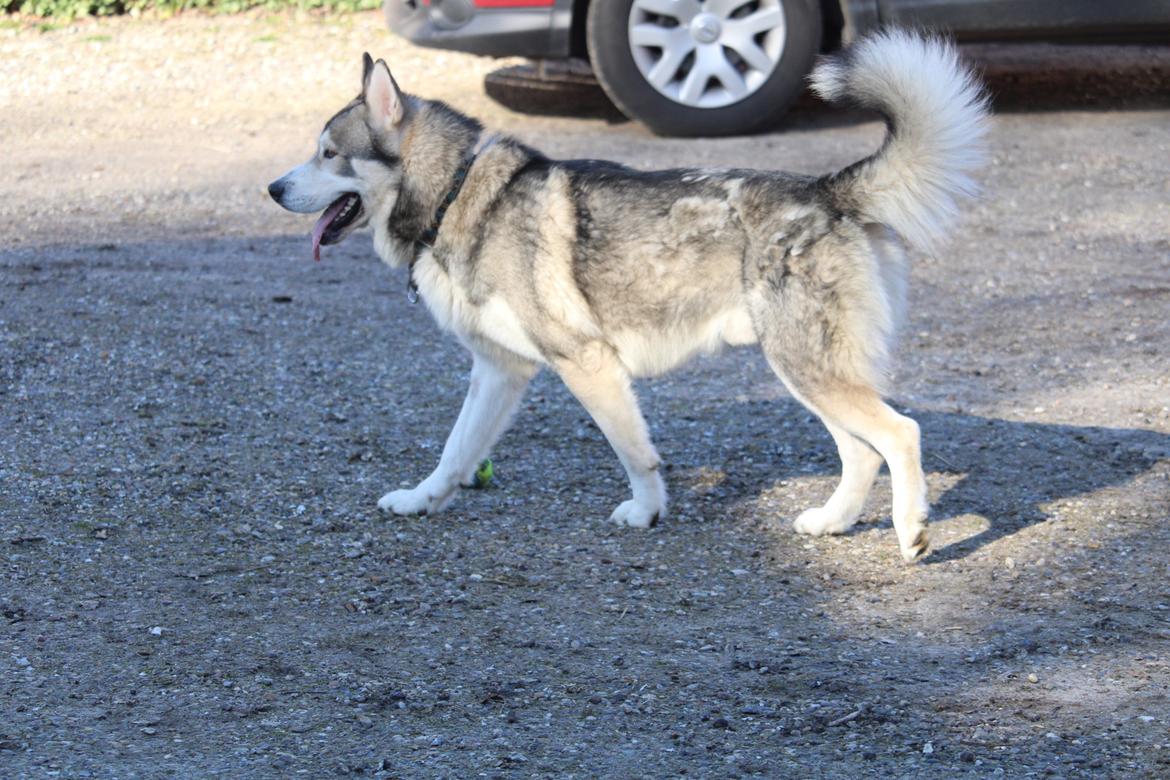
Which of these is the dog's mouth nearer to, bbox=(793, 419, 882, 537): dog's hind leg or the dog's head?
the dog's head

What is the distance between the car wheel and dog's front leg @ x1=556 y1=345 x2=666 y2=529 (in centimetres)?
508

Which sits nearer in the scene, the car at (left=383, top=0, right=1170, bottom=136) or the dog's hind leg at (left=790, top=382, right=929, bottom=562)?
the dog's hind leg at (left=790, top=382, right=929, bottom=562)

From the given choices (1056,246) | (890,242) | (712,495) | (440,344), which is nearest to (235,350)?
(440,344)

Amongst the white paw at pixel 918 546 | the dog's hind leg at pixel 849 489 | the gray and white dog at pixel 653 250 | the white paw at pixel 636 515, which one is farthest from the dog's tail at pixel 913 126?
the white paw at pixel 636 515

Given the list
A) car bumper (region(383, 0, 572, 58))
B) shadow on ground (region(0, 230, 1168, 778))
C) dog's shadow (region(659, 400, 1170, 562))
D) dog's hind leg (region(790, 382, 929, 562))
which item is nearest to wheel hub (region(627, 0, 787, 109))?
car bumper (region(383, 0, 572, 58))

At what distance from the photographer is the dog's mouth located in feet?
17.0

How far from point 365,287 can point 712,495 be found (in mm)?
3099

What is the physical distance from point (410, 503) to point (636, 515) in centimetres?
82

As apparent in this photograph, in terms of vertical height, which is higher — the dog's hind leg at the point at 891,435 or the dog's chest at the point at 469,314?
the dog's chest at the point at 469,314

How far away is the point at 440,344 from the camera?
7.02 meters

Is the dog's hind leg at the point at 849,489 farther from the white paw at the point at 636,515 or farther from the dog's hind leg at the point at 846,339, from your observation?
the white paw at the point at 636,515

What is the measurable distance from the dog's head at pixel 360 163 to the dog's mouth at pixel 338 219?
0.04 feet

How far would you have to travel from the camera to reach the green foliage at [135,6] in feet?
43.4

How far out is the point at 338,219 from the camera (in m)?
5.19
